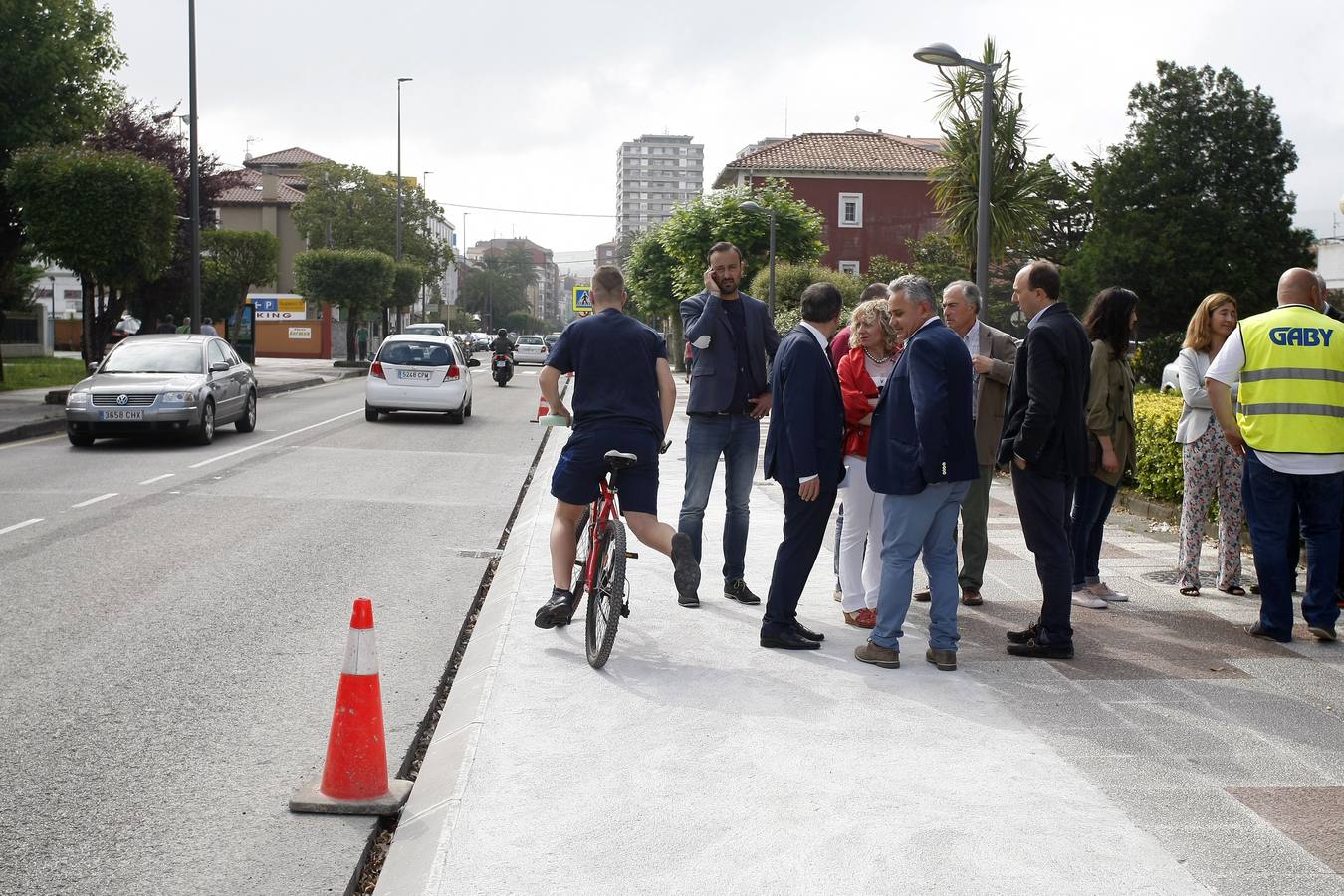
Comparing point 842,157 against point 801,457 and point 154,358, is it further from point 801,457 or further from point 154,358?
point 801,457

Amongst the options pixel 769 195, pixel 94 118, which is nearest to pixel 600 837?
Result: pixel 94 118

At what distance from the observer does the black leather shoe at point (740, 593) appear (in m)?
7.61

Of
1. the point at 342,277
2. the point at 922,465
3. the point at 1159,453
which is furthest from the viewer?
the point at 342,277

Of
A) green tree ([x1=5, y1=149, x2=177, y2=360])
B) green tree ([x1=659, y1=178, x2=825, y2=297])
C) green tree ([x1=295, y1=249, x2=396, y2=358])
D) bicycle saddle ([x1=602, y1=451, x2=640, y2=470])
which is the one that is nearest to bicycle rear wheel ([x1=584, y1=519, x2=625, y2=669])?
bicycle saddle ([x1=602, y1=451, x2=640, y2=470])

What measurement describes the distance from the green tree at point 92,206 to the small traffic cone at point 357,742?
2288cm

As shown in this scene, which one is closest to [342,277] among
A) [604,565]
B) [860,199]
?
[860,199]

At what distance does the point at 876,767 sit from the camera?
15.3 ft

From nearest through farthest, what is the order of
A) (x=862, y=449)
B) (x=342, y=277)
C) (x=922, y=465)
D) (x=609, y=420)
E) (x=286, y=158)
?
(x=922, y=465), (x=609, y=420), (x=862, y=449), (x=342, y=277), (x=286, y=158)

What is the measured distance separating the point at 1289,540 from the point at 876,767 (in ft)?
11.6

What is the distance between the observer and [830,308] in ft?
21.6

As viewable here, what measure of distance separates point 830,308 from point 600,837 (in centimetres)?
336

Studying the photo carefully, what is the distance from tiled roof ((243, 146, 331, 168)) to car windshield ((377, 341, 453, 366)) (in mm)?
81005

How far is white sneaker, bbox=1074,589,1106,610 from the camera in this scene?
7684mm

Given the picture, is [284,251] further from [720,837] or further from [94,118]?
[720,837]
